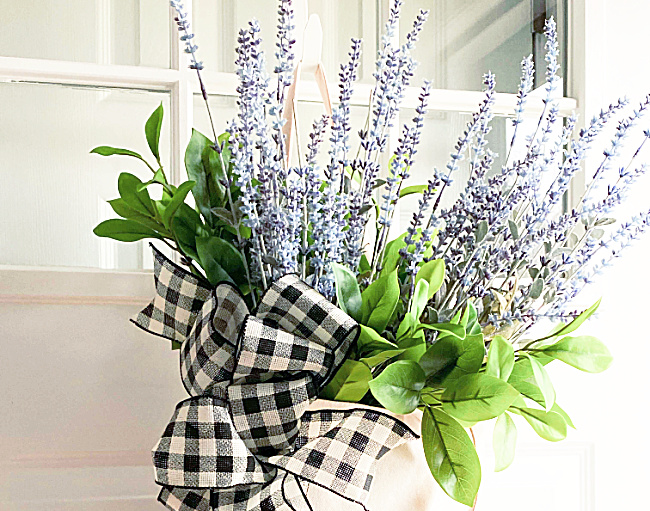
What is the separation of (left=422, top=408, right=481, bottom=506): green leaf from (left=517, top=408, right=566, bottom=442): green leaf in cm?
10

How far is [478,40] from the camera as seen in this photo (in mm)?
1052

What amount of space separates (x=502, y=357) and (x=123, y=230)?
37cm

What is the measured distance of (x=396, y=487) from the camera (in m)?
0.56

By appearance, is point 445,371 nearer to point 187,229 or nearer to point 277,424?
point 277,424

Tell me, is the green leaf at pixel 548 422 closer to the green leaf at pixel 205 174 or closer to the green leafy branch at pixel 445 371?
the green leafy branch at pixel 445 371

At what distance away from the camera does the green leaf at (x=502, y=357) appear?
52cm

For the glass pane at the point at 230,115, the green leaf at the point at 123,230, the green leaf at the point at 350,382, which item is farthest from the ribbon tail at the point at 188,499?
the glass pane at the point at 230,115

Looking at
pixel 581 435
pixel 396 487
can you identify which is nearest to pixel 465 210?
pixel 396 487

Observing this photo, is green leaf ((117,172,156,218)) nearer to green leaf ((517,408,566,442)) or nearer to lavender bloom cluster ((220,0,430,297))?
lavender bloom cluster ((220,0,430,297))

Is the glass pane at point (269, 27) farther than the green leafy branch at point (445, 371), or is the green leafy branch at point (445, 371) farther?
the glass pane at point (269, 27)

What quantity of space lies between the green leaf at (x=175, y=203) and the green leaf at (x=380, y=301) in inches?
6.9

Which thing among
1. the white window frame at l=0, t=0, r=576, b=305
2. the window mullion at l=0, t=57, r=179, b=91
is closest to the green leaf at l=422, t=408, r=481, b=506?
the white window frame at l=0, t=0, r=576, b=305

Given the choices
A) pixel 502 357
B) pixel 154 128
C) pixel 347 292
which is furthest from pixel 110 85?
pixel 502 357

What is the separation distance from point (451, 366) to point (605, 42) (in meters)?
0.71
